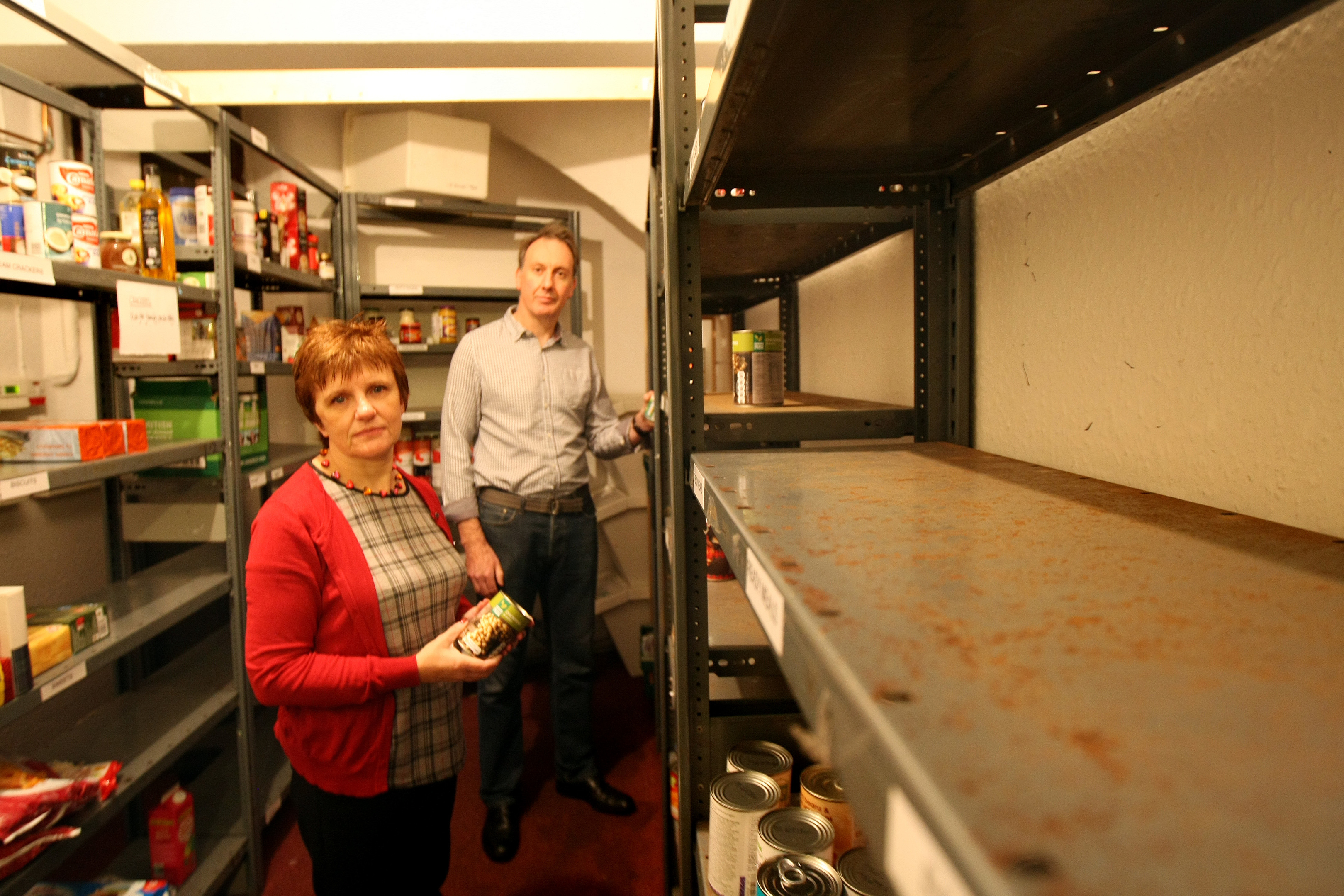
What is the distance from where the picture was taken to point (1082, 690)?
0.32 meters

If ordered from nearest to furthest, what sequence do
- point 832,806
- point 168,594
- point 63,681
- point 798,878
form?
point 798,878 → point 832,806 → point 63,681 → point 168,594

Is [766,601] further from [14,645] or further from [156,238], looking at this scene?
[156,238]

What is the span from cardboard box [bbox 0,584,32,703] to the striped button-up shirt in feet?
3.62

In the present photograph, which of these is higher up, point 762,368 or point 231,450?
point 762,368

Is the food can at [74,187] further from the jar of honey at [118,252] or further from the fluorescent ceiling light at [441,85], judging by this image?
the fluorescent ceiling light at [441,85]

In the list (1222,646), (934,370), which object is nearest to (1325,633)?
(1222,646)

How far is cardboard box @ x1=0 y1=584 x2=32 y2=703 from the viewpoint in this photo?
1.41m

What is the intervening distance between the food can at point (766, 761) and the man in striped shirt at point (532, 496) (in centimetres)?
126

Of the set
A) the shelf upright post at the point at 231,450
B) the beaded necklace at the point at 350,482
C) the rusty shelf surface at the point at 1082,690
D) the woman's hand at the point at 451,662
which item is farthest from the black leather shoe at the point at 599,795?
the rusty shelf surface at the point at 1082,690

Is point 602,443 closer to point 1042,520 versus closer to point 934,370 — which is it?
point 934,370

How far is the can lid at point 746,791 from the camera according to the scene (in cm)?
109

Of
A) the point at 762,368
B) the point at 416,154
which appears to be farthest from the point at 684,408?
the point at 416,154

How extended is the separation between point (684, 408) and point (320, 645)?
838 mm

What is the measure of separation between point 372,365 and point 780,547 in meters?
1.19
